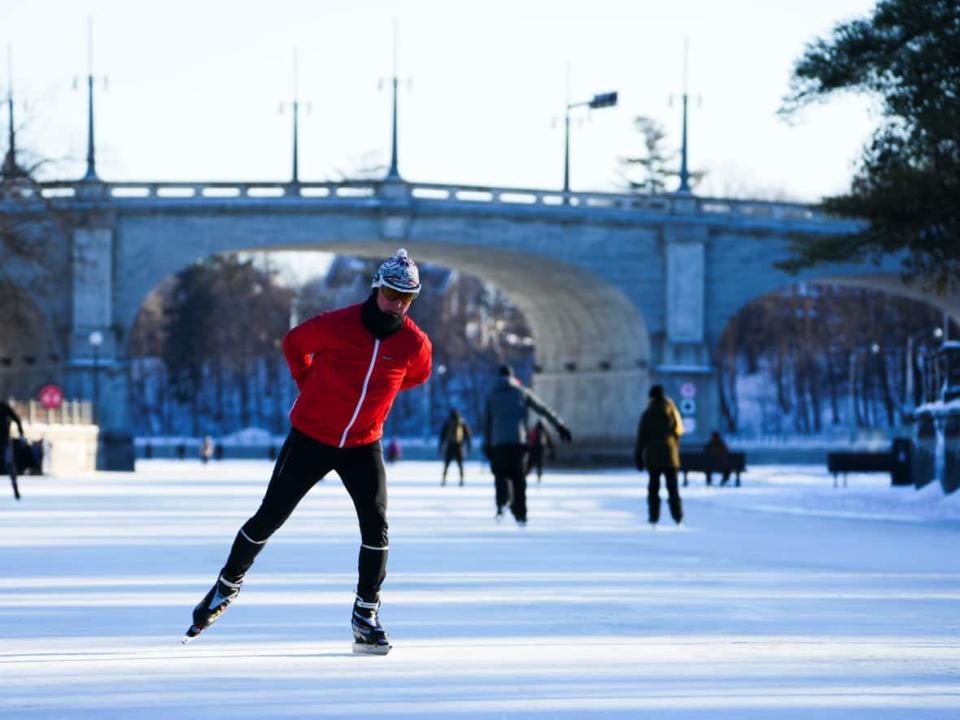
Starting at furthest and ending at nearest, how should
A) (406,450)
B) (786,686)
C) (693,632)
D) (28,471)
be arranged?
(406,450), (28,471), (693,632), (786,686)

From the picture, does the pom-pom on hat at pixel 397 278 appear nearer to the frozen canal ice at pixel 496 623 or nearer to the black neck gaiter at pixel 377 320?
the black neck gaiter at pixel 377 320

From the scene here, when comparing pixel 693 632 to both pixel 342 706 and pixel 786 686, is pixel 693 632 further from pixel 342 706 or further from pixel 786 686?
pixel 342 706

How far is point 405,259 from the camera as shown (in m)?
8.42

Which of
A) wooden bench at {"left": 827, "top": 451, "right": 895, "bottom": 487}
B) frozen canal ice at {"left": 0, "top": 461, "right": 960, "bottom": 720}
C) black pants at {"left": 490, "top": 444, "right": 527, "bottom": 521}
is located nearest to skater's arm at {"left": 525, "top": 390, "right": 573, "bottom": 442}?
black pants at {"left": 490, "top": 444, "right": 527, "bottom": 521}

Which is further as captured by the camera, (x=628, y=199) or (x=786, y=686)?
(x=628, y=199)

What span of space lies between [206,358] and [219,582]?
313 ft

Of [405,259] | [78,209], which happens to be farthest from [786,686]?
[78,209]

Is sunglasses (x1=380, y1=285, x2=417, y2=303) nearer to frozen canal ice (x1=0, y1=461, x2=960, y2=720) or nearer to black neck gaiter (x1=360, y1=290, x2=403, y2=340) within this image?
black neck gaiter (x1=360, y1=290, x2=403, y2=340)

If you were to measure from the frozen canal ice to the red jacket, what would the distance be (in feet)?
3.25

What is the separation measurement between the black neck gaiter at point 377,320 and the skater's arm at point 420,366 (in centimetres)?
18

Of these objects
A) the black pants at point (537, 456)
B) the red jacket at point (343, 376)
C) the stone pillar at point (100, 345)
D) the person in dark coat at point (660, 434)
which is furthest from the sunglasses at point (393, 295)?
the stone pillar at point (100, 345)

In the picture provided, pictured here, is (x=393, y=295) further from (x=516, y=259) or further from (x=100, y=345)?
(x=516, y=259)

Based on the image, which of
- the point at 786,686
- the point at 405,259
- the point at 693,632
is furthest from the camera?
the point at 693,632

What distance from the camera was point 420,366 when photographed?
28.4 feet
